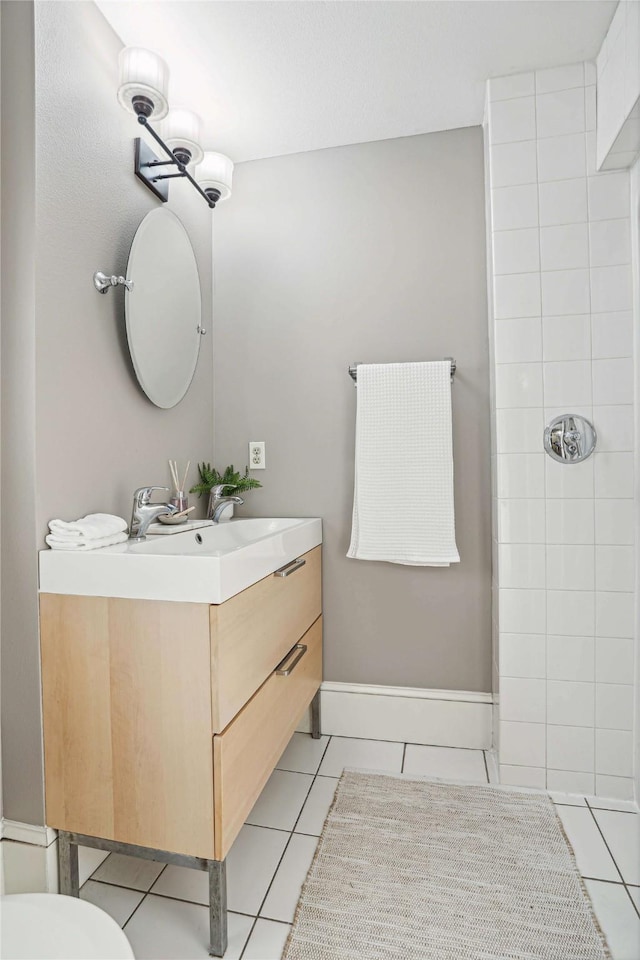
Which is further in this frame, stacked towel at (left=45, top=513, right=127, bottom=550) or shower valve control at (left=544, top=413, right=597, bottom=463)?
shower valve control at (left=544, top=413, right=597, bottom=463)

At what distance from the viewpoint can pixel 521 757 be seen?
1.68m

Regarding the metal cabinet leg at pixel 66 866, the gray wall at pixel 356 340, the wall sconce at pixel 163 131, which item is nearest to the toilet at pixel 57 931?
the metal cabinet leg at pixel 66 866

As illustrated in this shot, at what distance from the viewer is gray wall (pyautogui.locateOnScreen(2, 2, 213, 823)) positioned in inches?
47.3

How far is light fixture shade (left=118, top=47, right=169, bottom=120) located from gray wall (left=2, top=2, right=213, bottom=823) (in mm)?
123

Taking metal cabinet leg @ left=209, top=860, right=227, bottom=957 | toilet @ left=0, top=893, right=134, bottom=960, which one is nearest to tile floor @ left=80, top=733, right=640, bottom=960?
metal cabinet leg @ left=209, top=860, right=227, bottom=957

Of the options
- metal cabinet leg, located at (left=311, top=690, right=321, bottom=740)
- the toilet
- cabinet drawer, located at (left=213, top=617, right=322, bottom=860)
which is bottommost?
metal cabinet leg, located at (left=311, top=690, right=321, bottom=740)

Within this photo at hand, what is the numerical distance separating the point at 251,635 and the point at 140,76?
1.42 meters

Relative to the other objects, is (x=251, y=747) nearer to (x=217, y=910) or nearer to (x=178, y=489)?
(x=217, y=910)

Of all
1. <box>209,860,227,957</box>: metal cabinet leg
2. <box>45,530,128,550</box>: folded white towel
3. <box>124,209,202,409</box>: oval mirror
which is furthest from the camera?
<box>124,209,202,409</box>: oval mirror

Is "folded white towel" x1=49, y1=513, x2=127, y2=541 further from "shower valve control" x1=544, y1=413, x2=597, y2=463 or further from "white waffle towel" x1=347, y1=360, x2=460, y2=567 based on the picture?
"shower valve control" x1=544, y1=413, x2=597, y2=463

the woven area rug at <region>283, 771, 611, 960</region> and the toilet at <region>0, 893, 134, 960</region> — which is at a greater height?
the toilet at <region>0, 893, 134, 960</region>

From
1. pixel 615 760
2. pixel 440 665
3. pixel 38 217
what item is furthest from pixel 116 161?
pixel 615 760

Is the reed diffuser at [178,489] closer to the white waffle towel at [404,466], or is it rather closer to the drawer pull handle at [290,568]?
the drawer pull handle at [290,568]

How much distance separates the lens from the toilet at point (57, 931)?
971mm
